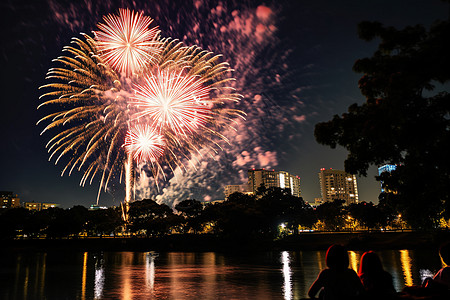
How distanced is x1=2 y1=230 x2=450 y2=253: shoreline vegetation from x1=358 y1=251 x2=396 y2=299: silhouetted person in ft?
219

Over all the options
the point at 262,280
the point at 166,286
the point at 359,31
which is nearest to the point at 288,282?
the point at 262,280

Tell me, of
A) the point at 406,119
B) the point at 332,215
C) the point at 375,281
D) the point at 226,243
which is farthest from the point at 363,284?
the point at 332,215

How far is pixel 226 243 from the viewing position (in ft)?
262

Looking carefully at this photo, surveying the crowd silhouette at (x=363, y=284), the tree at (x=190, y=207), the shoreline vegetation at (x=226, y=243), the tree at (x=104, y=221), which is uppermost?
the tree at (x=190, y=207)

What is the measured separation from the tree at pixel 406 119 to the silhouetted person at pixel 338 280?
637cm

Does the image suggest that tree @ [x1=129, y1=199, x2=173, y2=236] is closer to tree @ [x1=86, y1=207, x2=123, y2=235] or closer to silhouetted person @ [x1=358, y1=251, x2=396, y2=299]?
tree @ [x1=86, y1=207, x2=123, y2=235]

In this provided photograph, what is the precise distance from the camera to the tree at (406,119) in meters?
11.0

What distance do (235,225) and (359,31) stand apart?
7241 cm

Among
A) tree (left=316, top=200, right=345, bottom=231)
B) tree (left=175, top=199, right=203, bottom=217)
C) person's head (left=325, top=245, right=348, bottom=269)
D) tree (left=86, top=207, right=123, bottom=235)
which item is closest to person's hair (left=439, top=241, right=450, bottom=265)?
person's head (left=325, top=245, right=348, bottom=269)

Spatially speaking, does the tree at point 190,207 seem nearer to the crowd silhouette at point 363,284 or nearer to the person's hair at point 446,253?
the person's hair at point 446,253

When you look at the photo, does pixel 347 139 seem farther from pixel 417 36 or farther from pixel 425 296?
pixel 425 296

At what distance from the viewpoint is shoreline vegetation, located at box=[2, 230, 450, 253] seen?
7050 centimetres

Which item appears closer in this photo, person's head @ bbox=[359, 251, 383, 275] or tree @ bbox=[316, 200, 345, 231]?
person's head @ bbox=[359, 251, 383, 275]

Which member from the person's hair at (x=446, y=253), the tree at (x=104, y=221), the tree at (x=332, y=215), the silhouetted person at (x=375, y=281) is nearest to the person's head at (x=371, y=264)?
the silhouetted person at (x=375, y=281)
